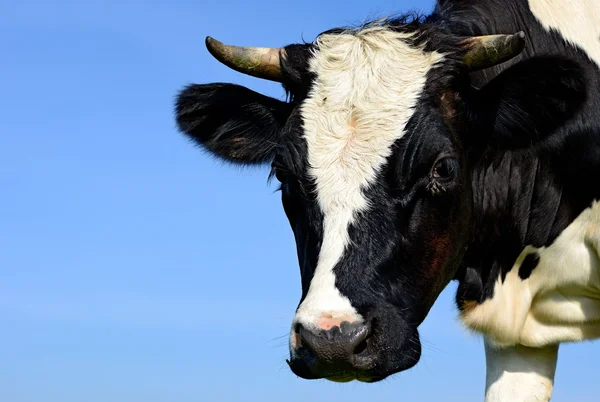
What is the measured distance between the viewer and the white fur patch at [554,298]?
8.47m

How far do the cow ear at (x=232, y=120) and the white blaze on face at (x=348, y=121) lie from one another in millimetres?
796

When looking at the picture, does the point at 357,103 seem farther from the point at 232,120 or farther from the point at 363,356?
the point at 363,356

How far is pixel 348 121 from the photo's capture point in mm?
7270

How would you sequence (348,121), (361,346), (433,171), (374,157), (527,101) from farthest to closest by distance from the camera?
1. (527,101)
2. (348,121)
3. (433,171)
4. (374,157)
5. (361,346)

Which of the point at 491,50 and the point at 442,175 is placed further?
the point at 491,50

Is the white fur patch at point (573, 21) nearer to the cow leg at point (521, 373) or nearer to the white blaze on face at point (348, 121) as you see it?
the white blaze on face at point (348, 121)

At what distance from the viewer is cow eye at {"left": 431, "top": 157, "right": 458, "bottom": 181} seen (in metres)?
7.15

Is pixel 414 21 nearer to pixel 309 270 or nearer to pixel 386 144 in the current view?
pixel 386 144

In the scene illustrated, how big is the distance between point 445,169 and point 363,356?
1593mm

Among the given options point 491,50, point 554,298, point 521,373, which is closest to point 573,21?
point 491,50

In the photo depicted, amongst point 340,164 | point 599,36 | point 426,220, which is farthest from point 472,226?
point 599,36

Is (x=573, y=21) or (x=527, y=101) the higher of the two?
(x=573, y=21)

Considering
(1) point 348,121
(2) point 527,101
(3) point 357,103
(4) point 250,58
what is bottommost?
(1) point 348,121

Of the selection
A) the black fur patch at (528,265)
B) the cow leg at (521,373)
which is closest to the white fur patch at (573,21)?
the black fur patch at (528,265)
